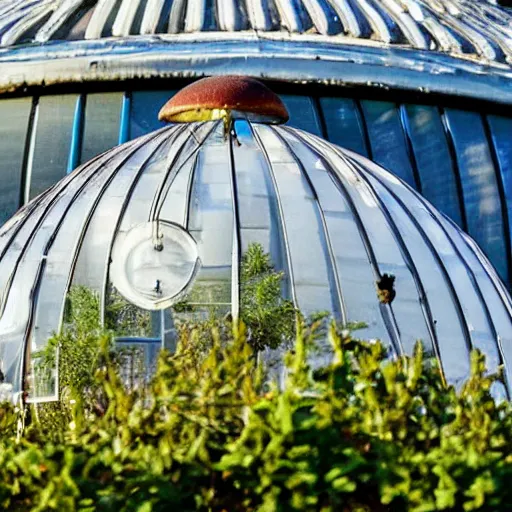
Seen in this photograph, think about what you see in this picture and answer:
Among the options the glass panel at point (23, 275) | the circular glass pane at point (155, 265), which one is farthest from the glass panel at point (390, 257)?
the glass panel at point (23, 275)

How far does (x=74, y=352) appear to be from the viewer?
1182 centimetres

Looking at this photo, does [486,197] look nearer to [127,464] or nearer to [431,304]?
[431,304]

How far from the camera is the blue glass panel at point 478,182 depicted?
1797 cm

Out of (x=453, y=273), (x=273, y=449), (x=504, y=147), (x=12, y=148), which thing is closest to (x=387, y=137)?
(x=504, y=147)

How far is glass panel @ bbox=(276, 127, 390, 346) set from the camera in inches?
484

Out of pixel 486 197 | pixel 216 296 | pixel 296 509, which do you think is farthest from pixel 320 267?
pixel 486 197

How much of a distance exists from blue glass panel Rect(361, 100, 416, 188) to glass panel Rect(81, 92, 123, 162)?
2579mm

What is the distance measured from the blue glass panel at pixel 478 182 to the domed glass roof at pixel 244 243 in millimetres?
3789

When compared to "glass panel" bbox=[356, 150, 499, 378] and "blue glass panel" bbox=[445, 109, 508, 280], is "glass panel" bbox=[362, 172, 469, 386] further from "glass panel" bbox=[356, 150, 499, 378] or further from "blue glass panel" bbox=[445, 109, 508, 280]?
"blue glass panel" bbox=[445, 109, 508, 280]

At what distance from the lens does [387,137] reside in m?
18.0

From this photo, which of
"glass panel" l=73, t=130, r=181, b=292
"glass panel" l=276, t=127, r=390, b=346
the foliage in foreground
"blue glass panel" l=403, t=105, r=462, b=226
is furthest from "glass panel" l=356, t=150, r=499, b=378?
the foliage in foreground

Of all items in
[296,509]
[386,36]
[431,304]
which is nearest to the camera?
[296,509]

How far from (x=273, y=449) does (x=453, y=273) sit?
5.68 m

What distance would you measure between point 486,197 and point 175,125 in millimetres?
5021
